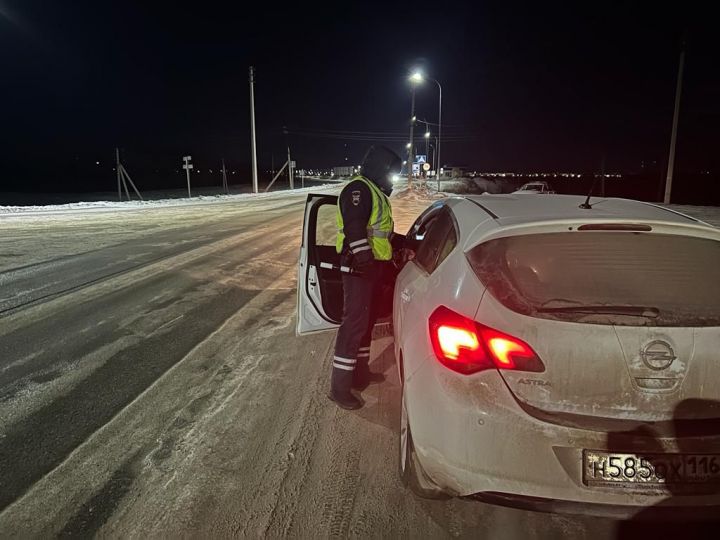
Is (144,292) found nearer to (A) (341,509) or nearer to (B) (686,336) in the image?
(A) (341,509)

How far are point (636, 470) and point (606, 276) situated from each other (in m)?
0.94

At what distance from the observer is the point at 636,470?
2148 mm

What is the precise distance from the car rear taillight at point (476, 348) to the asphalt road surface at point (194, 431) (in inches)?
35.8

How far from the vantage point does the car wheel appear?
2.55 m

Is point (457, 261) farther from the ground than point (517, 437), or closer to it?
farther from the ground

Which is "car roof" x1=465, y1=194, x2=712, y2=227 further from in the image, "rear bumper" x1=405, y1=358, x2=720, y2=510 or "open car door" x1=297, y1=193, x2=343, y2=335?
"open car door" x1=297, y1=193, x2=343, y2=335

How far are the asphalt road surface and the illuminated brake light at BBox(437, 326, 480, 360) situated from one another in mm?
932

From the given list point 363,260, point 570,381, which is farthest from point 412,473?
point 363,260

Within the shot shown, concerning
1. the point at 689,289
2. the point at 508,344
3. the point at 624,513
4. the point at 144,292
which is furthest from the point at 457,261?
the point at 144,292

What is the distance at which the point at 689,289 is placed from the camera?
255cm

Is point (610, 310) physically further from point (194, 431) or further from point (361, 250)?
point (194, 431)

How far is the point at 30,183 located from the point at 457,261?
197 ft

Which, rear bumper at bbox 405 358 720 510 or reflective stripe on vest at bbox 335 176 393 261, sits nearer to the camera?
rear bumper at bbox 405 358 720 510

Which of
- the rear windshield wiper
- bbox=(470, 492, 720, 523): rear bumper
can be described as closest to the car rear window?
the rear windshield wiper
